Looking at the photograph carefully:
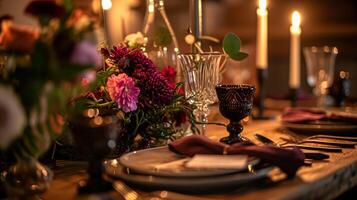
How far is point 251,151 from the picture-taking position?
91 cm

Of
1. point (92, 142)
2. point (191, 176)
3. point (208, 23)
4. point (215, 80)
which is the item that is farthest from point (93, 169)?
point (208, 23)

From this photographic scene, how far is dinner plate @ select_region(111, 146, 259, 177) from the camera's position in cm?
84

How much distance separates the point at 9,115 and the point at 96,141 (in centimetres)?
13

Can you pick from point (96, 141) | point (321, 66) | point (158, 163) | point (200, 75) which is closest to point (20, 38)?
point (96, 141)

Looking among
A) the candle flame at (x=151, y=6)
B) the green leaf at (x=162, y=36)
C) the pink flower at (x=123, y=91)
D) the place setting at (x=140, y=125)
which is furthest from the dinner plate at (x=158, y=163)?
the candle flame at (x=151, y=6)

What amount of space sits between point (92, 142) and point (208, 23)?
12.5 feet

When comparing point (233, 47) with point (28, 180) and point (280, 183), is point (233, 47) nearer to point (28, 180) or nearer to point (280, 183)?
point (280, 183)

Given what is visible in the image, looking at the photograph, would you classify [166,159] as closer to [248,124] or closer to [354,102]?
[248,124]

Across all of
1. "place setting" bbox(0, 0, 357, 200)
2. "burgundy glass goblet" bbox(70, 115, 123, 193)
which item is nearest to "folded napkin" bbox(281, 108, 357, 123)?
"place setting" bbox(0, 0, 357, 200)

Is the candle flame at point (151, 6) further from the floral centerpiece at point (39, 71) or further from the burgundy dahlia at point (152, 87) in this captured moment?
the floral centerpiece at point (39, 71)

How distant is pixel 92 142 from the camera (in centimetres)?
76

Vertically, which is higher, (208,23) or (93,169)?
(208,23)

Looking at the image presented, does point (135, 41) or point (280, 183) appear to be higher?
point (135, 41)

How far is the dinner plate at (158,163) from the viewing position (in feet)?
2.75
